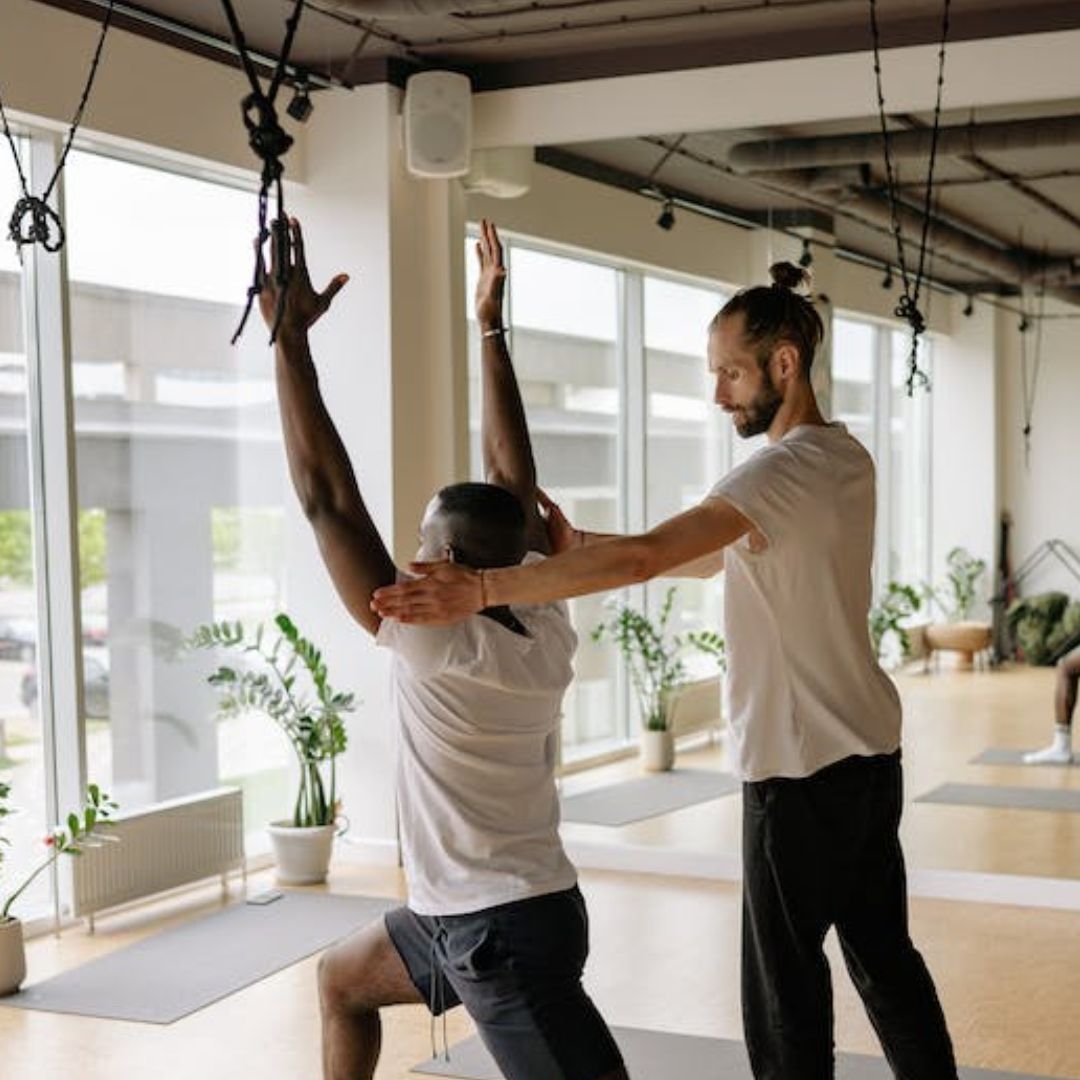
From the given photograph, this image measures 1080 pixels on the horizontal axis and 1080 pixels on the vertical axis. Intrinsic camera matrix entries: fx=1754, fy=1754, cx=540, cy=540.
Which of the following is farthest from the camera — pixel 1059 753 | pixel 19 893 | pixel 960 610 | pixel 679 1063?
pixel 960 610

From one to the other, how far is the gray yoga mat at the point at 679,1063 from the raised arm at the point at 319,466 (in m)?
1.95

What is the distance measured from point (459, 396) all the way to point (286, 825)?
164 cm

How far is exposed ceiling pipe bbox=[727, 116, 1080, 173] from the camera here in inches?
269

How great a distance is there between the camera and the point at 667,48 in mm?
5977

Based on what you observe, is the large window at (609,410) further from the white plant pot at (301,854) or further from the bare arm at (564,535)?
the bare arm at (564,535)

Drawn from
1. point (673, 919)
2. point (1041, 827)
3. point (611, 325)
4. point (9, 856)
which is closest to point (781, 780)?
point (673, 919)

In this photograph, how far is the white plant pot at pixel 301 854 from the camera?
19.4 ft

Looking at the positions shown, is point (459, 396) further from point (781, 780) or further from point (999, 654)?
point (999, 654)

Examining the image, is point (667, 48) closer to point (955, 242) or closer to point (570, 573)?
point (955, 242)

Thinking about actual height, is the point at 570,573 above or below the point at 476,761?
above

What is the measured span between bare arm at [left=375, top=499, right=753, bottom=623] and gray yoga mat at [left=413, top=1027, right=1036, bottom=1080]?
72.9 inches

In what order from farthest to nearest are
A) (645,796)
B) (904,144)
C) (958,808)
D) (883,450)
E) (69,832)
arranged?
(883,450)
(645,796)
(904,144)
(958,808)
(69,832)

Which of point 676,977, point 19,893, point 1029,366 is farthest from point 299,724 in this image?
point 1029,366

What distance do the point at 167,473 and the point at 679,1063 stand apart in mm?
2855
